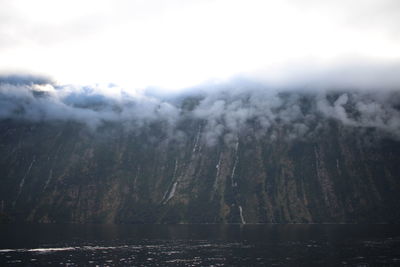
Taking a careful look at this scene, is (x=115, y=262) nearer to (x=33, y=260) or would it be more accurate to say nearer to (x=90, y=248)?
(x=33, y=260)

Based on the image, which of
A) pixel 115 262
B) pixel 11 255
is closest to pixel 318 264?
pixel 115 262

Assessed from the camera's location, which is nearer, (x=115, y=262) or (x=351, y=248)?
(x=115, y=262)

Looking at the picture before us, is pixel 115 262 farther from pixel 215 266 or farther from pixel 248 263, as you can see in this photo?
pixel 248 263

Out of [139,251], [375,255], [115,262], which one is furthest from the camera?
[139,251]

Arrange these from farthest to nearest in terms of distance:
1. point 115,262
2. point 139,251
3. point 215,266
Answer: point 139,251
point 115,262
point 215,266

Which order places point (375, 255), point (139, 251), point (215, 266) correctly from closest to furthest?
point (215, 266), point (375, 255), point (139, 251)

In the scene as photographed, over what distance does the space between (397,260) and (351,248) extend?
3343 cm

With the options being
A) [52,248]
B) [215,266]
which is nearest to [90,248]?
[52,248]

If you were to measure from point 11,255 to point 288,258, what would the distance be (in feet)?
303

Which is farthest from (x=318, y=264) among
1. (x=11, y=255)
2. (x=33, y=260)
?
(x=11, y=255)

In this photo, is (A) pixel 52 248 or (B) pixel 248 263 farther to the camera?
(A) pixel 52 248

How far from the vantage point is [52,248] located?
157 metres

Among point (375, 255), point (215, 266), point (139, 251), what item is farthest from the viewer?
point (139, 251)

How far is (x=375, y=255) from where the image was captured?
132 meters
